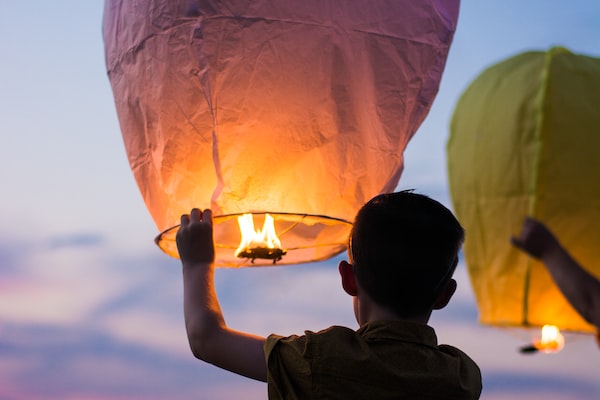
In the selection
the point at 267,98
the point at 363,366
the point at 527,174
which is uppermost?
the point at 527,174

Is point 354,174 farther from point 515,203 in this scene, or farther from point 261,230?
point 515,203

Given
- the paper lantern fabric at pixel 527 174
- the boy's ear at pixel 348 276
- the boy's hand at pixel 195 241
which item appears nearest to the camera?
the boy's ear at pixel 348 276

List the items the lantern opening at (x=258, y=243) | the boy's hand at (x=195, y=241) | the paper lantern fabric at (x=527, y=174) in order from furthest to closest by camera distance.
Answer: the paper lantern fabric at (x=527, y=174), the lantern opening at (x=258, y=243), the boy's hand at (x=195, y=241)

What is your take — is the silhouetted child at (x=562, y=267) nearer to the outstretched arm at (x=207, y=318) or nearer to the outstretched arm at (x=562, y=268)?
the outstretched arm at (x=562, y=268)

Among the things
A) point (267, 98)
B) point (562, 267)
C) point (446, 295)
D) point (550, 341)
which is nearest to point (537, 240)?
point (562, 267)

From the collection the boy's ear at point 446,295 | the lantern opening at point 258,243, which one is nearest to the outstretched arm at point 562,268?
the boy's ear at point 446,295

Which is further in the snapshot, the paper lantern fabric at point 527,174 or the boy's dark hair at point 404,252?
the paper lantern fabric at point 527,174

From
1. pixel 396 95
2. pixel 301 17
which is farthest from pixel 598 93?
pixel 301 17

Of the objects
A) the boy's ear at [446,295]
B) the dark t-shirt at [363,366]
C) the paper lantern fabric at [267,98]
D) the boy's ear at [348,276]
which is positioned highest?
the paper lantern fabric at [267,98]

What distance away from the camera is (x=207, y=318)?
131cm

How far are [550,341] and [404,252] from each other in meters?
1.55

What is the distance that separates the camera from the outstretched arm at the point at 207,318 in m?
1.23

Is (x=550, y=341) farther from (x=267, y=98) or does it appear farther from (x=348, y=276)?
(x=348, y=276)

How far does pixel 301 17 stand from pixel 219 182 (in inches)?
15.9
